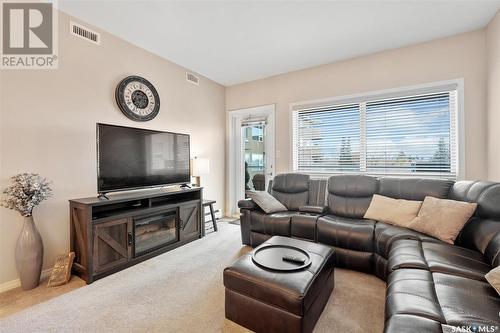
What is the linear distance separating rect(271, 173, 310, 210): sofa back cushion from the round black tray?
1353mm

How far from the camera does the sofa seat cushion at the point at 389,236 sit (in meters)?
2.05

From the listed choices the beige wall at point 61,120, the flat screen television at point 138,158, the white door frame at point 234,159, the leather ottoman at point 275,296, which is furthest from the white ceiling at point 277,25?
the leather ottoman at point 275,296

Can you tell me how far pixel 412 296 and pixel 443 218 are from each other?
1.28m

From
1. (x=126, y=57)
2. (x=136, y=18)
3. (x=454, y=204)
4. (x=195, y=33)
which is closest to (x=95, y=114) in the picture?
(x=126, y=57)

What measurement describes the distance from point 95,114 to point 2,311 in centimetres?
200

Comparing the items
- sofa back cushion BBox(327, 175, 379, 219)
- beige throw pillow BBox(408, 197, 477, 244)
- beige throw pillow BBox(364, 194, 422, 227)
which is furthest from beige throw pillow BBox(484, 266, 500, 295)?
sofa back cushion BBox(327, 175, 379, 219)

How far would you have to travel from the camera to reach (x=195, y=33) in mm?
2867

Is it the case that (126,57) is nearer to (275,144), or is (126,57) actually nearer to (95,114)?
(95,114)

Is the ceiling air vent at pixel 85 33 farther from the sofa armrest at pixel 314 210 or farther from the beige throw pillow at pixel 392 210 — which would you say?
the beige throw pillow at pixel 392 210

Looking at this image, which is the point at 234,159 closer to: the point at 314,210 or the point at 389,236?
the point at 314,210

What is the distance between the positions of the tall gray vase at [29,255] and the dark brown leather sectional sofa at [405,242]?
2152mm

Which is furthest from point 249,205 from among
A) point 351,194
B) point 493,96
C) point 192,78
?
point 493,96

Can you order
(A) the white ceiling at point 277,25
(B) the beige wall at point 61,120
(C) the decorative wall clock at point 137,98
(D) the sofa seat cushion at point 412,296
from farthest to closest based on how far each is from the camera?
(C) the decorative wall clock at point 137,98 → (A) the white ceiling at point 277,25 → (B) the beige wall at point 61,120 → (D) the sofa seat cushion at point 412,296

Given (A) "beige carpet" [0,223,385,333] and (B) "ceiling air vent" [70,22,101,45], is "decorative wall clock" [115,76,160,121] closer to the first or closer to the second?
(B) "ceiling air vent" [70,22,101,45]
